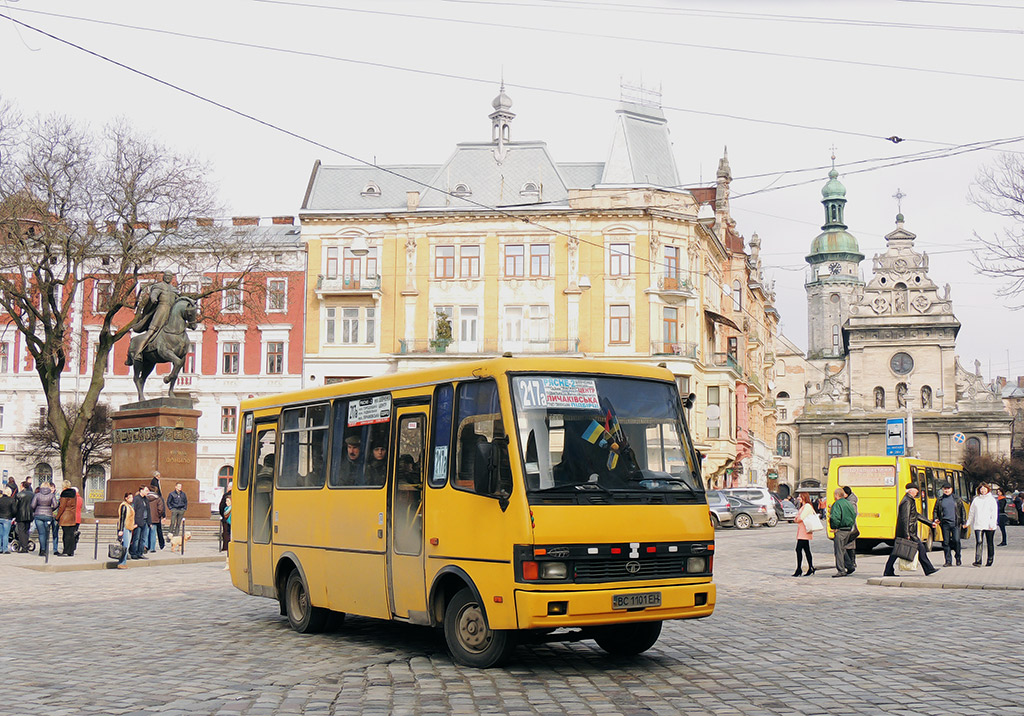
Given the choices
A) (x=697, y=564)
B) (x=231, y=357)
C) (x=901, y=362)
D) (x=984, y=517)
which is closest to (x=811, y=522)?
(x=984, y=517)

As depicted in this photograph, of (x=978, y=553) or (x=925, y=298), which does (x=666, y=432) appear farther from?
(x=925, y=298)

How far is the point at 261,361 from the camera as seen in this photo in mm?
59219

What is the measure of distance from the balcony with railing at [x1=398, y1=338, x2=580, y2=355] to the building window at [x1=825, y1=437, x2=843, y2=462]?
63674 millimetres

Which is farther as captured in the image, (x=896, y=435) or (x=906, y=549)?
(x=896, y=435)

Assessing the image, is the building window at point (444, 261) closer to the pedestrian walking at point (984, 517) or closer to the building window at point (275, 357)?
the building window at point (275, 357)

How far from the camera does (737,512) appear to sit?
159 feet

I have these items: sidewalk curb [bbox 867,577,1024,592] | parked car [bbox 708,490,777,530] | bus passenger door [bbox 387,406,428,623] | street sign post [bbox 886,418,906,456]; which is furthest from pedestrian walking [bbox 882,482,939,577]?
parked car [bbox 708,490,777,530]

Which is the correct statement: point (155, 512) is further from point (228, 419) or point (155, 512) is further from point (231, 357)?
point (231, 357)

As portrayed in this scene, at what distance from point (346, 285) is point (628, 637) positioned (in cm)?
4824

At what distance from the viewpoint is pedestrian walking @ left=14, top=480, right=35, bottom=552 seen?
2767cm

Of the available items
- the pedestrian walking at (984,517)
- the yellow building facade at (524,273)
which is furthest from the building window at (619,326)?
the pedestrian walking at (984,517)

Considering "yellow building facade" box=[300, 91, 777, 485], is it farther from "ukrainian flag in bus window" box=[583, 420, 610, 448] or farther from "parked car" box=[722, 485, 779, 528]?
"ukrainian flag in bus window" box=[583, 420, 610, 448]

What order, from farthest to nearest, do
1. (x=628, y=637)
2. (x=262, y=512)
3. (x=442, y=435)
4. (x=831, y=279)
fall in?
1. (x=831, y=279)
2. (x=262, y=512)
3. (x=628, y=637)
4. (x=442, y=435)

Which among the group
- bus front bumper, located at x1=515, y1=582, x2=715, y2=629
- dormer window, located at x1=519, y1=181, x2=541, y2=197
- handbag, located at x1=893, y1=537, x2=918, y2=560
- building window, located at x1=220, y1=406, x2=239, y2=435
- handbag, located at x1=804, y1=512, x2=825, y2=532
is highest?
dormer window, located at x1=519, y1=181, x2=541, y2=197
